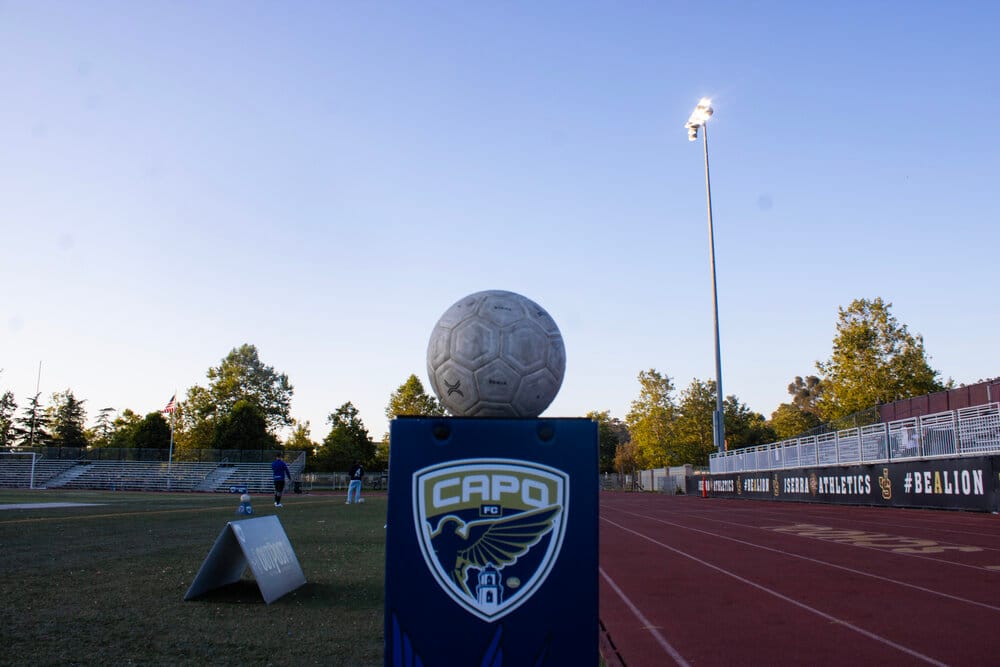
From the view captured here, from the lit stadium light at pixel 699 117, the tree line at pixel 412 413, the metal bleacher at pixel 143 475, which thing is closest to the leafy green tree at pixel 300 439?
the tree line at pixel 412 413

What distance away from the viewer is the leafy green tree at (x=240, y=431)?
59812 millimetres

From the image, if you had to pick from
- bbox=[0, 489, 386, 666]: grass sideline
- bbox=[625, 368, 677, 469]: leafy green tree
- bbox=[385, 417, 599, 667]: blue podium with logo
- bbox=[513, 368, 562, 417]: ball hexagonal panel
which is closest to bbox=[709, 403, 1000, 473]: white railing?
bbox=[0, 489, 386, 666]: grass sideline

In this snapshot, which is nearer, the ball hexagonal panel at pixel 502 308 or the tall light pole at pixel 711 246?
the ball hexagonal panel at pixel 502 308

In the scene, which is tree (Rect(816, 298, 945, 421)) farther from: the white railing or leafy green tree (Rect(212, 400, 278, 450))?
leafy green tree (Rect(212, 400, 278, 450))

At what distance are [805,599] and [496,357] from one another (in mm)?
4399

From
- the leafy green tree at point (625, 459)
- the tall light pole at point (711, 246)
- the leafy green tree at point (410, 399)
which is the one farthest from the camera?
the leafy green tree at point (625, 459)

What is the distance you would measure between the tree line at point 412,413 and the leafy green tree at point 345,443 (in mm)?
94

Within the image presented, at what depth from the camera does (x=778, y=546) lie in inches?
396

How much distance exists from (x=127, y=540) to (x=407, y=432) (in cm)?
909

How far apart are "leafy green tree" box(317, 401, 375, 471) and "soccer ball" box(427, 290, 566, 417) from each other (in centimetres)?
5965

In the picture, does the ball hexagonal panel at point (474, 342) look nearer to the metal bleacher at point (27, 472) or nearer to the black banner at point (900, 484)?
the black banner at point (900, 484)

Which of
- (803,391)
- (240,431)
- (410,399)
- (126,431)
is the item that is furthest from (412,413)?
(803,391)

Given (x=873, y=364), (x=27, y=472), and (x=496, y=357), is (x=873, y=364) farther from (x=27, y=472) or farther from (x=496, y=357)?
(x=27, y=472)

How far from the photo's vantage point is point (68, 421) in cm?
8256
